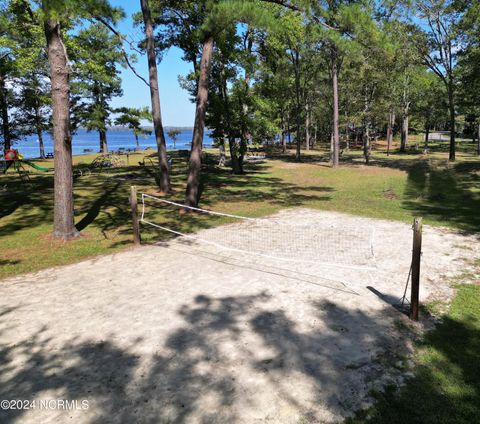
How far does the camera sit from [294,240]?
10289 mm

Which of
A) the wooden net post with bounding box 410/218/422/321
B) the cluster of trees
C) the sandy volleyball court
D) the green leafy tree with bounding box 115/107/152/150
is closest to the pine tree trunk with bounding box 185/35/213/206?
the cluster of trees

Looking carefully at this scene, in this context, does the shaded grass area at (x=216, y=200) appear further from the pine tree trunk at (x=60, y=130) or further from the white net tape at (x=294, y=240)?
the white net tape at (x=294, y=240)

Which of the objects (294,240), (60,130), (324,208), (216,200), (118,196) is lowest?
(294,240)

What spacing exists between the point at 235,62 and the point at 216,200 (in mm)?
10732

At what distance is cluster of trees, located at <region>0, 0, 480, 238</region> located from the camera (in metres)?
10.0

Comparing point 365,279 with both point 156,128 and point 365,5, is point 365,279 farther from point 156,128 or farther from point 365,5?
point 156,128

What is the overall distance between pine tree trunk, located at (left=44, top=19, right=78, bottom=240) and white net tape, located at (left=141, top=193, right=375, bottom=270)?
218cm

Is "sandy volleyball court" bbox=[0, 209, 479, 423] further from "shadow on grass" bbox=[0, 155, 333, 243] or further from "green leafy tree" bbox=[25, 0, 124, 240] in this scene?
"shadow on grass" bbox=[0, 155, 333, 243]

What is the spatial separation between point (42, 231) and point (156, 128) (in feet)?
24.9

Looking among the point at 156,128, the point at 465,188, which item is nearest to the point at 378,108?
the point at 465,188

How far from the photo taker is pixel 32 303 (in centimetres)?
650

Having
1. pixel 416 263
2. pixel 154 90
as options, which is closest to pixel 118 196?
pixel 154 90

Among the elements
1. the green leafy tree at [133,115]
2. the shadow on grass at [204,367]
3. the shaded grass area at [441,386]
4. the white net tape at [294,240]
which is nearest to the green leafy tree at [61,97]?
the white net tape at [294,240]

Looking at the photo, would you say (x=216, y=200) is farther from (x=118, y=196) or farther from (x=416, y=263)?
(x=416, y=263)
